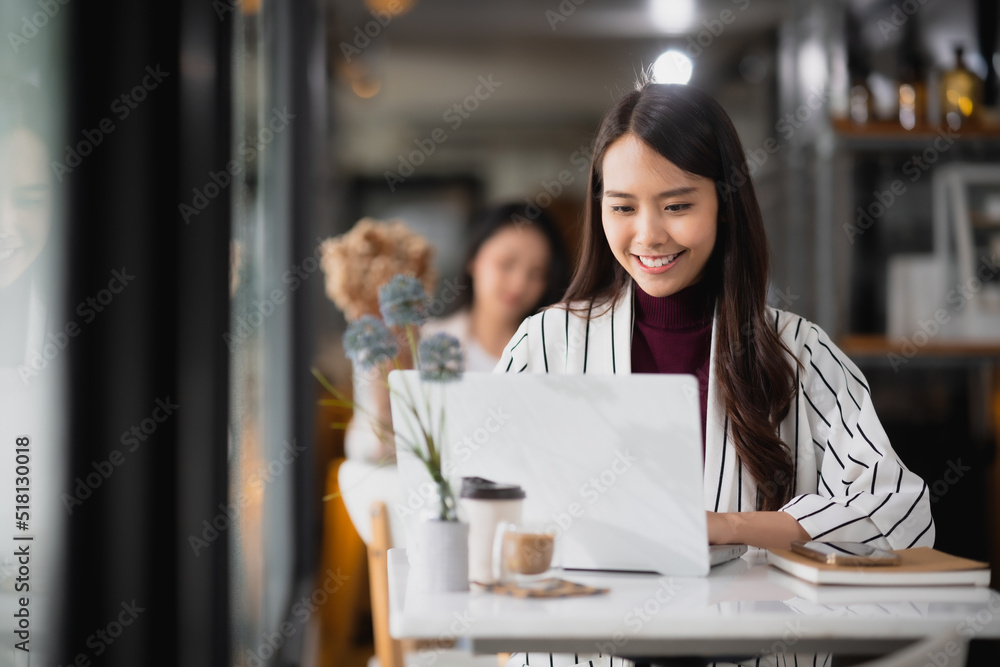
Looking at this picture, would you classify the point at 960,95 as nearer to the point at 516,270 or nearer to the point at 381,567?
the point at 516,270

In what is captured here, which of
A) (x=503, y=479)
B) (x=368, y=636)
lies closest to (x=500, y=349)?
(x=368, y=636)

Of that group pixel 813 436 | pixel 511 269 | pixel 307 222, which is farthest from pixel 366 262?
pixel 813 436

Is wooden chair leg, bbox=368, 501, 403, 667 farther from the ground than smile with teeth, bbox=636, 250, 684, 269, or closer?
closer

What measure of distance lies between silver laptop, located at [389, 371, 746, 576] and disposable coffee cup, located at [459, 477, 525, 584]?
0.15 feet

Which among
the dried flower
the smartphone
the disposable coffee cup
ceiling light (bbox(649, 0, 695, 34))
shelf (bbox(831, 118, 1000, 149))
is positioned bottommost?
the smartphone

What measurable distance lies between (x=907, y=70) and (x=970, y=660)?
97.0 inches

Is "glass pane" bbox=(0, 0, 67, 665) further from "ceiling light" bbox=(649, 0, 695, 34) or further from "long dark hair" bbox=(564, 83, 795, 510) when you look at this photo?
"ceiling light" bbox=(649, 0, 695, 34)

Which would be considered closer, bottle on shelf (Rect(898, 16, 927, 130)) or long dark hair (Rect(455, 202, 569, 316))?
long dark hair (Rect(455, 202, 569, 316))

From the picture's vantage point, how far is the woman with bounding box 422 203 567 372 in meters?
3.44

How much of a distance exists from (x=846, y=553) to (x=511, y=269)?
229 centimetres

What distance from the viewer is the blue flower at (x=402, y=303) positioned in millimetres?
1245

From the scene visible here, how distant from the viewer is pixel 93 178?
136 centimetres

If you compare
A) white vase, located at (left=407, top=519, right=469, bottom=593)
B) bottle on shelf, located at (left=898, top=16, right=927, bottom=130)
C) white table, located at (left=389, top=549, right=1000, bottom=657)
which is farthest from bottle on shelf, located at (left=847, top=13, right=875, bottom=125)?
white vase, located at (left=407, top=519, right=469, bottom=593)

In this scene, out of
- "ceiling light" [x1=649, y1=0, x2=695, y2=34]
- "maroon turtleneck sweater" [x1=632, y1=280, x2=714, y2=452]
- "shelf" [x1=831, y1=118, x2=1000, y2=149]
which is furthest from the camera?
"ceiling light" [x1=649, y1=0, x2=695, y2=34]
